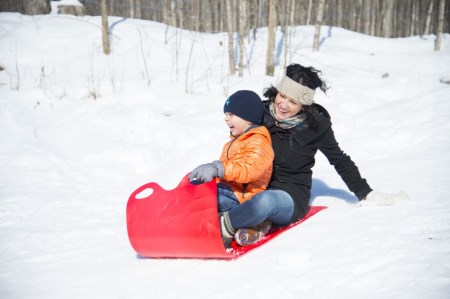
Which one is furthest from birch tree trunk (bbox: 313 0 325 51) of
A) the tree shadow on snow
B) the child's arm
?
the child's arm

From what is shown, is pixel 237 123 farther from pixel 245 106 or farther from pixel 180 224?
pixel 180 224

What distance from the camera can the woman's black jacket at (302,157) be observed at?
243 centimetres

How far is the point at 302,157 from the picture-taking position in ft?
8.12

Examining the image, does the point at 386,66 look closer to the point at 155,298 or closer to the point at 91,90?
the point at 91,90

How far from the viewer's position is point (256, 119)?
7.54ft

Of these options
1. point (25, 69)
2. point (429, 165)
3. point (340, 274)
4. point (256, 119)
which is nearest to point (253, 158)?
point (256, 119)

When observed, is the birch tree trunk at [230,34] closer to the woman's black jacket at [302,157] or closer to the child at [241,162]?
the woman's black jacket at [302,157]

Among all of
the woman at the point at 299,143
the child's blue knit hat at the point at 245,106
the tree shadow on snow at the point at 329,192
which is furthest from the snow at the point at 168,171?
the child's blue knit hat at the point at 245,106

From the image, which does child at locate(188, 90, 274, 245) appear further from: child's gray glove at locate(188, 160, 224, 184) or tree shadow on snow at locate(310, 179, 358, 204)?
tree shadow on snow at locate(310, 179, 358, 204)

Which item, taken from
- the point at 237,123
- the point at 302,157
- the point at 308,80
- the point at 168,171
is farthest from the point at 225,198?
the point at 168,171

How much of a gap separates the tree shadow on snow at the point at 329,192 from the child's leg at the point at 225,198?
890mm

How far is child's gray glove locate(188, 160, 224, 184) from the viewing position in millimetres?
2008

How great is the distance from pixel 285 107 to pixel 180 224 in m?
0.97

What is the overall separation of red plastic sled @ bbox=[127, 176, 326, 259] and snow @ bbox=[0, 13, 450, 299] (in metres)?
0.08
